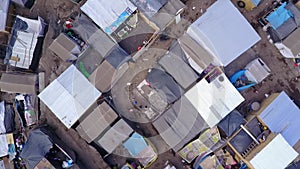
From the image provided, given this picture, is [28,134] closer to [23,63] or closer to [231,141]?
[23,63]

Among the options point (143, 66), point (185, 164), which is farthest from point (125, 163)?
point (143, 66)

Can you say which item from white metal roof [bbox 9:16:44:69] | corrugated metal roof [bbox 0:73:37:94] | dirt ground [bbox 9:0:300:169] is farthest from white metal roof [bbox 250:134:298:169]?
white metal roof [bbox 9:16:44:69]

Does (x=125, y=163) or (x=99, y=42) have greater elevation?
(x=99, y=42)

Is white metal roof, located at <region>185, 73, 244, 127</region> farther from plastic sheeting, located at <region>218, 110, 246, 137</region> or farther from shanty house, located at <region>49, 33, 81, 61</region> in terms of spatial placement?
shanty house, located at <region>49, 33, 81, 61</region>

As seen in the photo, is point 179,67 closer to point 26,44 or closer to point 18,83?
point 26,44

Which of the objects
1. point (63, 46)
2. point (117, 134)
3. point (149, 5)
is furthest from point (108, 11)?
point (117, 134)

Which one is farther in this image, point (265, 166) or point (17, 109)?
point (17, 109)

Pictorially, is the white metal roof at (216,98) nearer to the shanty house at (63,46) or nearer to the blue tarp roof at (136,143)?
the blue tarp roof at (136,143)
